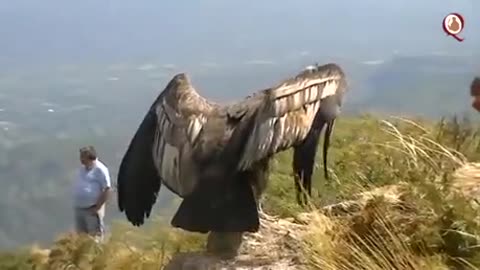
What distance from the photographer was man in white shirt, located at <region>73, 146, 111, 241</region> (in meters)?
10.1

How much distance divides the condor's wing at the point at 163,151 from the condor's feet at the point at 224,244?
37 cm

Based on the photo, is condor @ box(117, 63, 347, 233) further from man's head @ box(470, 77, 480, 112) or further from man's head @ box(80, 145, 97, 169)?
man's head @ box(80, 145, 97, 169)

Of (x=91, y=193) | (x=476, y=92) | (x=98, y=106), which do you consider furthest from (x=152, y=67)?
(x=476, y=92)

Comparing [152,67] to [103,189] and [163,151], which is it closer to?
[103,189]

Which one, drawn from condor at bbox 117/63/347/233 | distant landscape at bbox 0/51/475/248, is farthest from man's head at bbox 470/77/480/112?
condor at bbox 117/63/347/233

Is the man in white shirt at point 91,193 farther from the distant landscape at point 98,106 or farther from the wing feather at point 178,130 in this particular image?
the wing feather at point 178,130

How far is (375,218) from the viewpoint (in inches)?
265

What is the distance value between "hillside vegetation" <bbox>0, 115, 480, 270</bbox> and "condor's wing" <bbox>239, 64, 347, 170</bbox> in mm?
661

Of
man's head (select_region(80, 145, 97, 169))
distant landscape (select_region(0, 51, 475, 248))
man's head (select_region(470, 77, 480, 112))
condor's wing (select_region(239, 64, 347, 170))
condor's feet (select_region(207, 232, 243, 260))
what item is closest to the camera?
condor's wing (select_region(239, 64, 347, 170))

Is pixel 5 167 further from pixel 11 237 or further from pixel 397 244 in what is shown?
pixel 397 244

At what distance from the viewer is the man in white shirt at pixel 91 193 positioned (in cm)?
1009

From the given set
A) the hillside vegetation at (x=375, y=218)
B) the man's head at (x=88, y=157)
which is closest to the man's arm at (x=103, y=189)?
the man's head at (x=88, y=157)

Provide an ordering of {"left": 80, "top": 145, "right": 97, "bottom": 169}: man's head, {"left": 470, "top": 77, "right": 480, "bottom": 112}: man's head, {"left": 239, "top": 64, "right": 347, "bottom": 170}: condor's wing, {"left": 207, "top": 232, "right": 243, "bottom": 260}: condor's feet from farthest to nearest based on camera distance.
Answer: {"left": 80, "top": 145, "right": 97, "bottom": 169}: man's head
{"left": 470, "top": 77, "right": 480, "bottom": 112}: man's head
{"left": 207, "top": 232, "right": 243, "bottom": 260}: condor's feet
{"left": 239, "top": 64, "right": 347, "bottom": 170}: condor's wing

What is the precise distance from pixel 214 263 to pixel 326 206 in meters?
1.05
